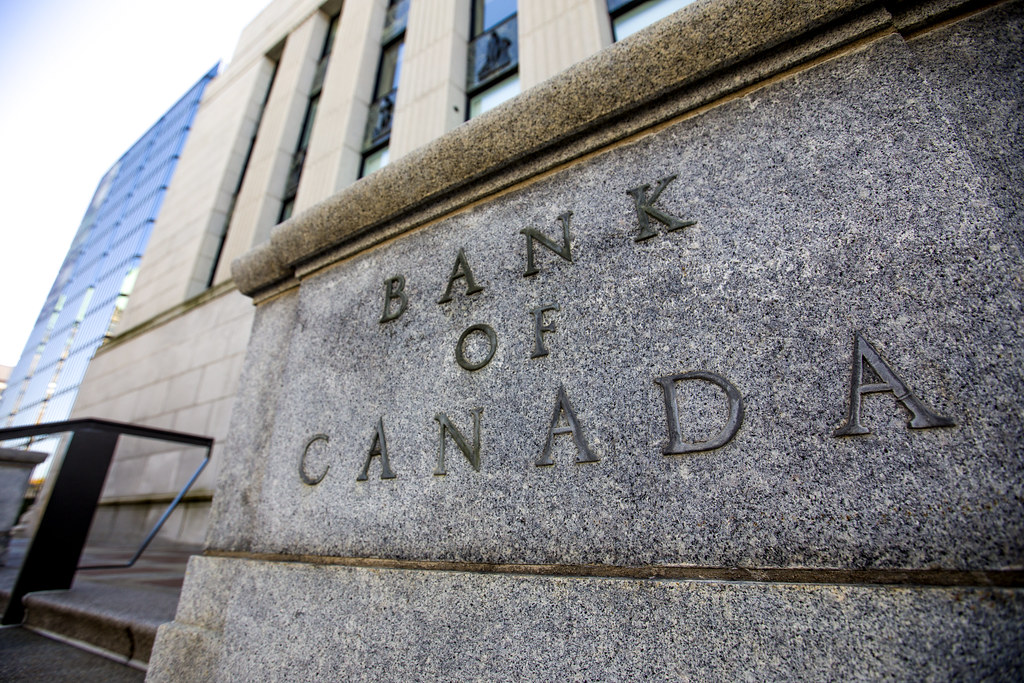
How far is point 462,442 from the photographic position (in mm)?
1742

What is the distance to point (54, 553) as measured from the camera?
3.24 m

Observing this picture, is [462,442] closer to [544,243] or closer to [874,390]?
[544,243]

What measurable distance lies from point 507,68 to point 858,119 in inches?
287

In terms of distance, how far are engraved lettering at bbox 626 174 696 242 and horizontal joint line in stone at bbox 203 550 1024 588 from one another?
108cm

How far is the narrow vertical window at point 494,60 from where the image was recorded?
7.61m

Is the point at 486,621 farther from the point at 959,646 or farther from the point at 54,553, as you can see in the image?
the point at 54,553

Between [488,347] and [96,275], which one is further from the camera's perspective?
[96,275]

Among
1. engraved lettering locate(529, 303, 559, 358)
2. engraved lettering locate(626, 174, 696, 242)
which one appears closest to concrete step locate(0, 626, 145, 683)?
engraved lettering locate(529, 303, 559, 358)

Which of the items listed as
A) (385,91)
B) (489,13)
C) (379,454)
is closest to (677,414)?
(379,454)

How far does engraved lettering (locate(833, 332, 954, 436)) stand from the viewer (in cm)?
113

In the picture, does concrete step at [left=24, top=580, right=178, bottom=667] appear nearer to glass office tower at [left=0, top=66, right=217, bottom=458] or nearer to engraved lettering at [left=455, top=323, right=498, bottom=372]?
engraved lettering at [left=455, top=323, right=498, bottom=372]

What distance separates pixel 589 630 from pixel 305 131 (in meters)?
12.4

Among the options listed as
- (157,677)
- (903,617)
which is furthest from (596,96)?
(157,677)

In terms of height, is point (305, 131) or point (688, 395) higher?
point (305, 131)
